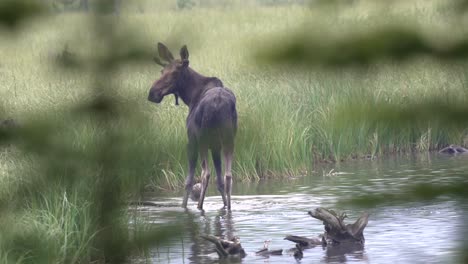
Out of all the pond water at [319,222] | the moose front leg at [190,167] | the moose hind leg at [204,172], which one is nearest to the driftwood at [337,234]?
the pond water at [319,222]

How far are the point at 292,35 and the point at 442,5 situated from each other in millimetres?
230

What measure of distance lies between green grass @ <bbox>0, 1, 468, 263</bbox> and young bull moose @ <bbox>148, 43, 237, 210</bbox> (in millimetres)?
486

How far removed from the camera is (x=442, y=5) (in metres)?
1.47

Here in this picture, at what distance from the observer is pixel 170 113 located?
54.9 ft

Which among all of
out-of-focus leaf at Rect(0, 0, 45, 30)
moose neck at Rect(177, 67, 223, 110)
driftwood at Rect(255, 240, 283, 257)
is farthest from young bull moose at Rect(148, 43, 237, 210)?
out-of-focus leaf at Rect(0, 0, 45, 30)

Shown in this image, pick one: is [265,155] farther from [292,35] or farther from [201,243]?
[292,35]

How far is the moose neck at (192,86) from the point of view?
13.9 metres

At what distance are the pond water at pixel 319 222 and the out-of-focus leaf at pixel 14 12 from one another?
617cm

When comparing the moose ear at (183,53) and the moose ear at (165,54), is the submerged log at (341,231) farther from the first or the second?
the moose ear at (183,53)

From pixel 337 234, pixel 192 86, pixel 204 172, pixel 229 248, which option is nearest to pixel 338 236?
pixel 337 234

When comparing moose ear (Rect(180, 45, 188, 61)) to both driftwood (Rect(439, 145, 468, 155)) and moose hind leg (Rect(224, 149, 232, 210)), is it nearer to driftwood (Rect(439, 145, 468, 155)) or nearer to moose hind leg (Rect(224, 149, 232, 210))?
moose hind leg (Rect(224, 149, 232, 210))

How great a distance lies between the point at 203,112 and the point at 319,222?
6.96 ft

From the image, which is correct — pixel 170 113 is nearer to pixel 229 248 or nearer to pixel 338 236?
pixel 338 236

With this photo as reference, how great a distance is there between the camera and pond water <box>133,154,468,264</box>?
10523 millimetres
